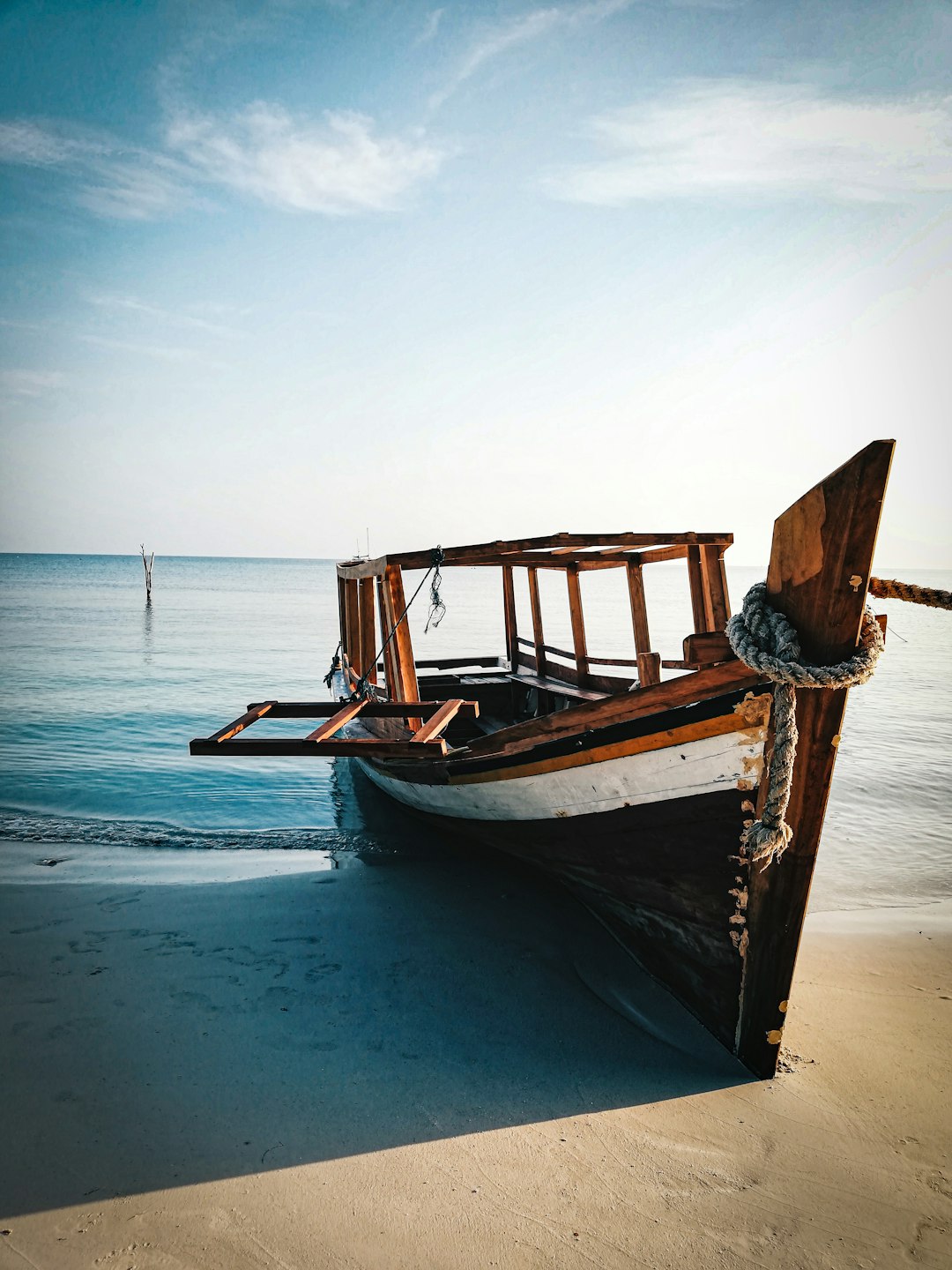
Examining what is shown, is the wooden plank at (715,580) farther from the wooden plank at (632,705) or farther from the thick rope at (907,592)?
the thick rope at (907,592)

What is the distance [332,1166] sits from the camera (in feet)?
9.05

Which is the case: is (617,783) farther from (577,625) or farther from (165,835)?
(165,835)

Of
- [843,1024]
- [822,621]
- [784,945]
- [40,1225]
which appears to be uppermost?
[822,621]

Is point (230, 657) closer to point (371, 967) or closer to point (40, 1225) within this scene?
point (371, 967)

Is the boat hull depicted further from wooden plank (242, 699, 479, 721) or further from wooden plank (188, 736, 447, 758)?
wooden plank (242, 699, 479, 721)

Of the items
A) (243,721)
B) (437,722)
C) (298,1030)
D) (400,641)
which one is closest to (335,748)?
(437,722)

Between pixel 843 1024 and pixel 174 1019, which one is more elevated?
pixel 174 1019

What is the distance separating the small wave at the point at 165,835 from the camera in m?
6.95

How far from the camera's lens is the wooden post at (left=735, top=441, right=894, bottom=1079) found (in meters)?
2.52

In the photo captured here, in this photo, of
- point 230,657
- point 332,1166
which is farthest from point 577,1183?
point 230,657

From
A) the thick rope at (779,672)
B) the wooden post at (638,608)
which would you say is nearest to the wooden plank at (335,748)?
the thick rope at (779,672)

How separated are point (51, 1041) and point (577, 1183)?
2.61m

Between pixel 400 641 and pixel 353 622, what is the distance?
8.19ft

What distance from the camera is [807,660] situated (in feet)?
8.97
